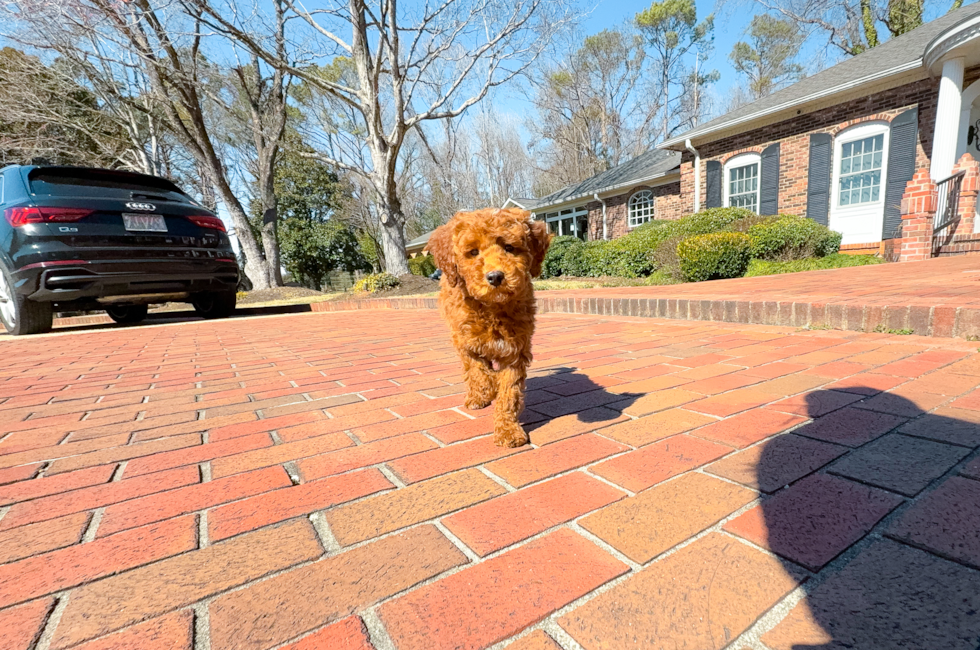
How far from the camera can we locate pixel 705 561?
105 cm

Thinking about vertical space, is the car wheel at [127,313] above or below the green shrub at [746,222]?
below

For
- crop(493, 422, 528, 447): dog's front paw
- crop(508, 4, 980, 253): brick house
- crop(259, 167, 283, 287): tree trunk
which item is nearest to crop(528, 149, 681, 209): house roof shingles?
crop(508, 4, 980, 253): brick house

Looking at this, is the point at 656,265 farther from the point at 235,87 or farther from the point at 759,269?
the point at 235,87

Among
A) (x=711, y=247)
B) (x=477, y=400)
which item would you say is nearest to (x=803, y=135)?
(x=711, y=247)

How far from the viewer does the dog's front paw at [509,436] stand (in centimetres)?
174

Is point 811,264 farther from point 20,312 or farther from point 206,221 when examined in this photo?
point 20,312

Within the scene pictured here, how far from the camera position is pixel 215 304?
24.6ft

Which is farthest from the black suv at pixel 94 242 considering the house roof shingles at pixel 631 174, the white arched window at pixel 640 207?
the white arched window at pixel 640 207

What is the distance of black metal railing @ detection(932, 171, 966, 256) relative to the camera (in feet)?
27.4

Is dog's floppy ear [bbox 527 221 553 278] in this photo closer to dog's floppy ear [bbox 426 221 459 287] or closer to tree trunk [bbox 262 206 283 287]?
dog's floppy ear [bbox 426 221 459 287]

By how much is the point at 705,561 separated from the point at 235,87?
20.9 metres

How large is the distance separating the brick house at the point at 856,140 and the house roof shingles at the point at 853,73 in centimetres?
4

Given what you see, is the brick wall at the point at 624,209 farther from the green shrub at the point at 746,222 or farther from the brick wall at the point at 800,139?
the green shrub at the point at 746,222

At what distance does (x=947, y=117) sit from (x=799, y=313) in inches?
357
